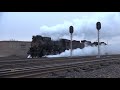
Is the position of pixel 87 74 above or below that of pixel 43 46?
below

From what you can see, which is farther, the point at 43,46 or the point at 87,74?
the point at 43,46

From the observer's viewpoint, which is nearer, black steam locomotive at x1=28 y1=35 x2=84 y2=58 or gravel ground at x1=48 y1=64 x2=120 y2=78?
gravel ground at x1=48 y1=64 x2=120 y2=78

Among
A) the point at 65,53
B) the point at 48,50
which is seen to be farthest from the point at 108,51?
the point at 48,50

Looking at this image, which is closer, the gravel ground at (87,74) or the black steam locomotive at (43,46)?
the gravel ground at (87,74)

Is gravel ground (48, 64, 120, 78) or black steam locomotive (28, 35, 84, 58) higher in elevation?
black steam locomotive (28, 35, 84, 58)

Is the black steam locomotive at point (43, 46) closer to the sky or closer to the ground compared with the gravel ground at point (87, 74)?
closer to the sky
